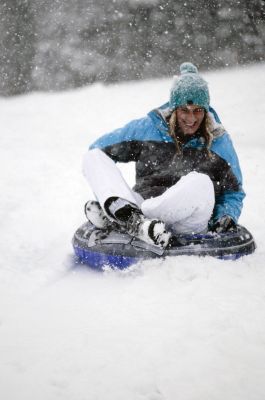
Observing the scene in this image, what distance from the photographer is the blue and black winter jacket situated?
9.84 feet

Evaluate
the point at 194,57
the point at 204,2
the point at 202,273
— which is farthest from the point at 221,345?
the point at 204,2

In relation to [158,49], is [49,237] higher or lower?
lower

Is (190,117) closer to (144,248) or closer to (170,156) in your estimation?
(170,156)

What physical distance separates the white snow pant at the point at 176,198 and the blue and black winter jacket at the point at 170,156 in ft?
1.10

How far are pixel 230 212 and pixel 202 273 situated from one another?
70cm

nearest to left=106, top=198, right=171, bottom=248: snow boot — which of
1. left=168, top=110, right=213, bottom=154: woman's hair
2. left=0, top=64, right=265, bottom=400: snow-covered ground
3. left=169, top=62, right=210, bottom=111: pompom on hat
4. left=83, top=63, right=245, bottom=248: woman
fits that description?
left=83, top=63, right=245, bottom=248: woman

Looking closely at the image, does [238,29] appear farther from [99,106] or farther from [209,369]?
[209,369]

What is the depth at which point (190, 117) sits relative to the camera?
9.42ft

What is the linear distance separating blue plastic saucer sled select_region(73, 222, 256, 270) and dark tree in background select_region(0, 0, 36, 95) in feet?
32.7

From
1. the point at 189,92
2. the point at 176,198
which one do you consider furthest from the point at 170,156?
the point at 176,198

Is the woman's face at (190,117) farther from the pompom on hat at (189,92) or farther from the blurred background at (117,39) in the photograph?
the blurred background at (117,39)

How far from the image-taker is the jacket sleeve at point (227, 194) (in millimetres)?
2936

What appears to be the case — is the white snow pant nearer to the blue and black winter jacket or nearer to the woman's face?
the blue and black winter jacket

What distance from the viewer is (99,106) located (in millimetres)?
10297
